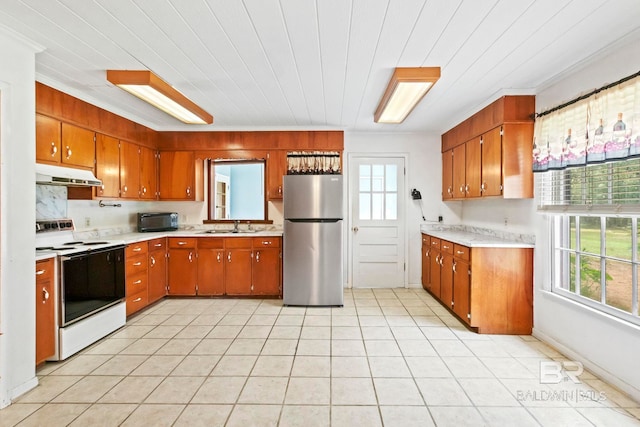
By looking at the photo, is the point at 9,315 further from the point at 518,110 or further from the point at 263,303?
the point at 518,110

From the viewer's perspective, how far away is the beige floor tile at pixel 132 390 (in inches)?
82.6

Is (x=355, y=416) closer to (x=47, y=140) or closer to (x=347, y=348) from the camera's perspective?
(x=347, y=348)

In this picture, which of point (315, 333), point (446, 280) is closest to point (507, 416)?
point (315, 333)

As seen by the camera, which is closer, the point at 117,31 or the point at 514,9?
the point at 514,9

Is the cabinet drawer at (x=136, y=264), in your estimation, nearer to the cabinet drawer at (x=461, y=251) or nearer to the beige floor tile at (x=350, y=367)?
the beige floor tile at (x=350, y=367)

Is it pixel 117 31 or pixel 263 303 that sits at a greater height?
pixel 117 31

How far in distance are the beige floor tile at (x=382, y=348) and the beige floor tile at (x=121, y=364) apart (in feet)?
6.29

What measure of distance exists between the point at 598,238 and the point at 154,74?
390cm

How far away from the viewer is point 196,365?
8.27 ft

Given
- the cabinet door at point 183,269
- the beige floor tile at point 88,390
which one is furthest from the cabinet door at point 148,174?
the beige floor tile at point 88,390

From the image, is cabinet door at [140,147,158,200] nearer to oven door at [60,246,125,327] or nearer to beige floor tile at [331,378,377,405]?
oven door at [60,246,125,327]

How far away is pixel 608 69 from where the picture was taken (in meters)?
2.27

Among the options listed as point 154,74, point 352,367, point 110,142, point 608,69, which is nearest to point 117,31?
point 154,74

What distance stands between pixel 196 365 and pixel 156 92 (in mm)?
2450
